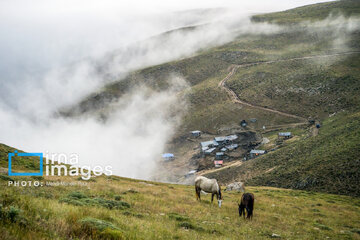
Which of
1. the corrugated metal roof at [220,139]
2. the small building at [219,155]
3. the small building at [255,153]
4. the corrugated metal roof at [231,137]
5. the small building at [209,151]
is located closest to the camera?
the small building at [255,153]

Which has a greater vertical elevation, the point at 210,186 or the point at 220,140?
the point at 210,186

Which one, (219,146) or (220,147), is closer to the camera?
(220,147)

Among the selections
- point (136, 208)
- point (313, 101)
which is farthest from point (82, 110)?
point (136, 208)

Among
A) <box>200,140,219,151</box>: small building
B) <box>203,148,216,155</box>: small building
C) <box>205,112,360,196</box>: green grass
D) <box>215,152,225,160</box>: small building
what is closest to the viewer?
<box>205,112,360,196</box>: green grass

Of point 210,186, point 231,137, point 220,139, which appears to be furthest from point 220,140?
point 210,186

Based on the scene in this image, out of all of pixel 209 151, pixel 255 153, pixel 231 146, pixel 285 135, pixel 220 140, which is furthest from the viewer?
pixel 220 140

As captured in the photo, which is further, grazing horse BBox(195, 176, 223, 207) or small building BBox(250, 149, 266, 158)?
small building BBox(250, 149, 266, 158)

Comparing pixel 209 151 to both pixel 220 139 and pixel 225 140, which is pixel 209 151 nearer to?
pixel 220 139

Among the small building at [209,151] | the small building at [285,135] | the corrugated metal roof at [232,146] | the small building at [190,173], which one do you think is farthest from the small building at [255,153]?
the small building at [190,173]

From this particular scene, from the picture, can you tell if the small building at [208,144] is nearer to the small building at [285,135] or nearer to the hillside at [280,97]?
the hillside at [280,97]

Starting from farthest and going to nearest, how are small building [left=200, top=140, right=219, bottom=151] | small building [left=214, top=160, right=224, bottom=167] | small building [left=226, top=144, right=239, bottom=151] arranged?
small building [left=200, top=140, right=219, bottom=151] → small building [left=226, top=144, right=239, bottom=151] → small building [left=214, top=160, right=224, bottom=167]

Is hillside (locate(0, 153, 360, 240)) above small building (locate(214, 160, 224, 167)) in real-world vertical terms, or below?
above

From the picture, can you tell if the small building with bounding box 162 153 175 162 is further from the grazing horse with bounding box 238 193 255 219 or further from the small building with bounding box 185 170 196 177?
the grazing horse with bounding box 238 193 255 219

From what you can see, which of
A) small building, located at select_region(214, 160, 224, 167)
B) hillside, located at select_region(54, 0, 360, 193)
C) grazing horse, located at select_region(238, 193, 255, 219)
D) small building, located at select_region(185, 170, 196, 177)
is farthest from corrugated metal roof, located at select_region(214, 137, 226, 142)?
grazing horse, located at select_region(238, 193, 255, 219)
